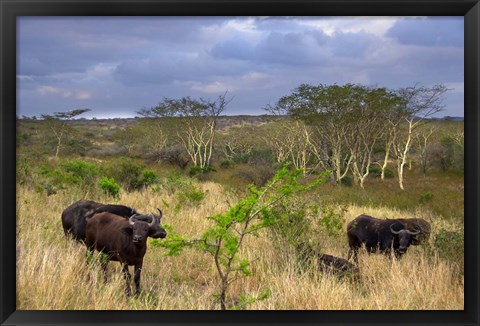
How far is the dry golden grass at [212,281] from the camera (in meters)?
5.14

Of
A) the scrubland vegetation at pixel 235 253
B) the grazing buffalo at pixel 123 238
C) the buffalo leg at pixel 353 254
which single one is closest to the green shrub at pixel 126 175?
the scrubland vegetation at pixel 235 253

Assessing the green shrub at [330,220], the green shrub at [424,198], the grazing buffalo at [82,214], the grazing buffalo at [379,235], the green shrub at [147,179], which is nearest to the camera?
the grazing buffalo at [82,214]

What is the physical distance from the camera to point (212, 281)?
6.62 meters

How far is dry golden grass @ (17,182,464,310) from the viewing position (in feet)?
16.9

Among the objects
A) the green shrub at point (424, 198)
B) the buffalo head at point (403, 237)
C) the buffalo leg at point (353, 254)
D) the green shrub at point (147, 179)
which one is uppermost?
the green shrub at point (147, 179)

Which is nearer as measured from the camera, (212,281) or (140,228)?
(140,228)

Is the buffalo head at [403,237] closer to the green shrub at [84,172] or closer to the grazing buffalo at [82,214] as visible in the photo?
the grazing buffalo at [82,214]

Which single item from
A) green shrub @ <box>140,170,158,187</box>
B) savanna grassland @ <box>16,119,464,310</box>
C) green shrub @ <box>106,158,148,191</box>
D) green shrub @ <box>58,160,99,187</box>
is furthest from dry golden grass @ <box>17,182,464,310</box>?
green shrub @ <box>140,170,158,187</box>

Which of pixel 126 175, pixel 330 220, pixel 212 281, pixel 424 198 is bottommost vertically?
pixel 212 281
